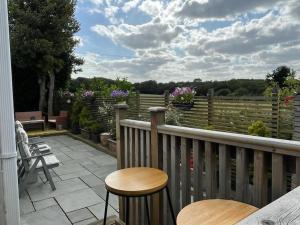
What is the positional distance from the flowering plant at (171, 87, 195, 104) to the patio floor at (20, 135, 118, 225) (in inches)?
73.7

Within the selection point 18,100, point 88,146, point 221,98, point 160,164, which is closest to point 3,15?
point 160,164

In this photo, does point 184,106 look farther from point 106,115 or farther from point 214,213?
point 214,213

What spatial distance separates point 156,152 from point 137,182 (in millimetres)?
337

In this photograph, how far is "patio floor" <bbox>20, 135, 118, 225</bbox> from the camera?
2734 mm

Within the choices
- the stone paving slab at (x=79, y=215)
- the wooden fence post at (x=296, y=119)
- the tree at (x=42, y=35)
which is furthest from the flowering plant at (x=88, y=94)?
the wooden fence post at (x=296, y=119)

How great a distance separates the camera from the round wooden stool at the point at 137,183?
5.01ft

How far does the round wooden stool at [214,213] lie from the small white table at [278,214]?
581 millimetres

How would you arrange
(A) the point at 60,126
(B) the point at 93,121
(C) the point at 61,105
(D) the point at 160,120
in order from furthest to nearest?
(C) the point at 61,105 < (A) the point at 60,126 < (B) the point at 93,121 < (D) the point at 160,120

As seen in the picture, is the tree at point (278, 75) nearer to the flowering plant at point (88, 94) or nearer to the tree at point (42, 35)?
the flowering plant at point (88, 94)

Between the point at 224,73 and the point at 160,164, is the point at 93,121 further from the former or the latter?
the point at 160,164

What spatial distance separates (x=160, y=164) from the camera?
1.92 m

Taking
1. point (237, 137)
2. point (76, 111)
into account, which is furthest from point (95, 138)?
point (237, 137)

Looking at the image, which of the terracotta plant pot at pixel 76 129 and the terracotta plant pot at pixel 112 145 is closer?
the terracotta plant pot at pixel 112 145

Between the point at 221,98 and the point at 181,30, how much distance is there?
3853 millimetres
